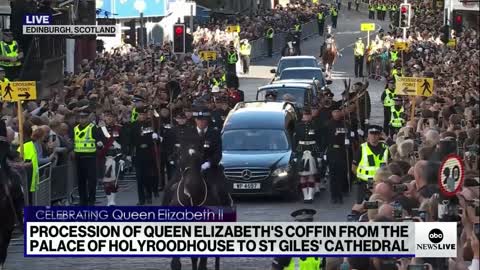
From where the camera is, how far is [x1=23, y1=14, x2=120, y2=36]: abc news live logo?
26.3 m

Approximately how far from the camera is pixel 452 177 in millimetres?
11781

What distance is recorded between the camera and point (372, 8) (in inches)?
3836

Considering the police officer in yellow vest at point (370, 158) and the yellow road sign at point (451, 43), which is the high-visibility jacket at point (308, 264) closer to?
the police officer in yellow vest at point (370, 158)

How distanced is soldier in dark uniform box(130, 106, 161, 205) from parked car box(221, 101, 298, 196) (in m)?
1.21

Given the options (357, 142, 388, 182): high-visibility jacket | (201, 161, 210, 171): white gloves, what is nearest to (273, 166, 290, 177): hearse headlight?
(357, 142, 388, 182): high-visibility jacket

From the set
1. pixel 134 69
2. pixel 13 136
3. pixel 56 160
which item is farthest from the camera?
pixel 134 69

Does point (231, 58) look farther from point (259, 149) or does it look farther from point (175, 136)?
point (175, 136)

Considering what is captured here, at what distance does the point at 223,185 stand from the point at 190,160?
2.03 feet

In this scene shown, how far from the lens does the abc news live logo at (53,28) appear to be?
26.3 m

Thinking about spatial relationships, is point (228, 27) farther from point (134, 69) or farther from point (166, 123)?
point (166, 123)

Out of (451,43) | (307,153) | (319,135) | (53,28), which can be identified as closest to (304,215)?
(307,153)

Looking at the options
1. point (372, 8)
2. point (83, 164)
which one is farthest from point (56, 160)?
point (372, 8)

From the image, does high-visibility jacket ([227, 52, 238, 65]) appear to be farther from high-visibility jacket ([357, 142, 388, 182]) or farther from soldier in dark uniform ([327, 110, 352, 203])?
high-visibility jacket ([357, 142, 388, 182])

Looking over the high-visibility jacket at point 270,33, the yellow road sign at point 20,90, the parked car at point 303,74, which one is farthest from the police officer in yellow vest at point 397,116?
the high-visibility jacket at point 270,33
